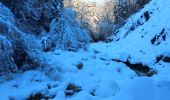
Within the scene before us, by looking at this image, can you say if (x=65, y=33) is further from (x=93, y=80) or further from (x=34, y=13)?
(x=93, y=80)

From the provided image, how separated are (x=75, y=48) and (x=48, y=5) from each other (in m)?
1.59

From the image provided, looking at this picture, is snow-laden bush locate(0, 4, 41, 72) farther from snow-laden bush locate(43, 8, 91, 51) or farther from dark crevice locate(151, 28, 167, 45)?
dark crevice locate(151, 28, 167, 45)

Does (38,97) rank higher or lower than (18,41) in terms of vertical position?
lower

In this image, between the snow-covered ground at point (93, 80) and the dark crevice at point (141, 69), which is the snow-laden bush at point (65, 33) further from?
the dark crevice at point (141, 69)

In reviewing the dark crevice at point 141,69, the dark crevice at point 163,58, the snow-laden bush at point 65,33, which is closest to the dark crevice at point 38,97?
the snow-laden bush at point 65,33

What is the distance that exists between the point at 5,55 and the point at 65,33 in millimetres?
2843

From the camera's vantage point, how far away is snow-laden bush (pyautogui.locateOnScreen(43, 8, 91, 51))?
410 inches

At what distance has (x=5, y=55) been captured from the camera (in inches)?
310

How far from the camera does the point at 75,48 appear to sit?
10781 millimetres

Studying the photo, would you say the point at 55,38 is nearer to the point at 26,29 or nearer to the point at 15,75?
the point at 26,29

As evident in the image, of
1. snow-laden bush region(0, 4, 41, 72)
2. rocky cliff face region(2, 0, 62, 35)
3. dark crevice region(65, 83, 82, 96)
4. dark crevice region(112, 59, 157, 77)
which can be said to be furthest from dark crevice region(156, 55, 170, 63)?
snow-laden bush region(0, 4, 41, 72)

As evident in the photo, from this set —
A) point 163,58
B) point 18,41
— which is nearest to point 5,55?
point 18,41

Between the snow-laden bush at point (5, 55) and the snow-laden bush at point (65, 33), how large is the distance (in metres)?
2.34

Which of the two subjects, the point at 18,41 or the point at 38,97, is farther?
the point at 18,41
